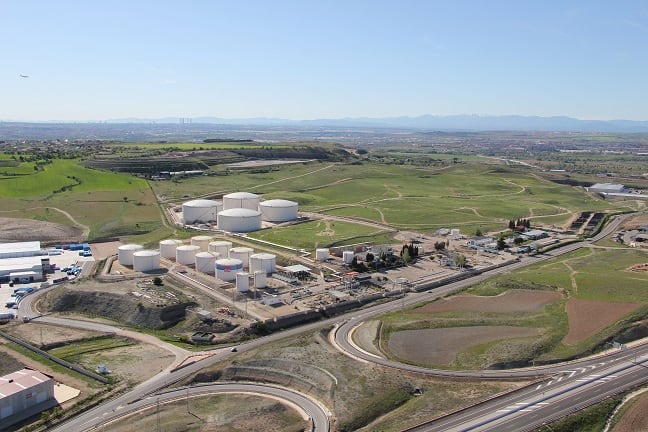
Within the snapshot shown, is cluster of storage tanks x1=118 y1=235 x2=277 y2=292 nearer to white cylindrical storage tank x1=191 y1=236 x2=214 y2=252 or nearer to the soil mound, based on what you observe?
white cylindrical storage tank x1=191 y1=236 x2=214 y2=252

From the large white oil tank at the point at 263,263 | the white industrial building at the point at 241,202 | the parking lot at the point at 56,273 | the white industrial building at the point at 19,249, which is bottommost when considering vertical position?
the parking lot at the point at 56,273

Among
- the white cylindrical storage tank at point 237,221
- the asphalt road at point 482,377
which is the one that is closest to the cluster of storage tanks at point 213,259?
the white cylindrical storage tank at point 237,221

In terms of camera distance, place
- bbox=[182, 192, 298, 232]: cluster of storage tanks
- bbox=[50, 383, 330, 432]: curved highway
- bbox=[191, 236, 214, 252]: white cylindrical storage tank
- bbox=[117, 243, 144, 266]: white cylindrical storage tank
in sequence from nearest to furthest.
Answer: bbox=[50, 383, 330, 432]: curved highway, bbox=[117, 243, 144, 266]: white cylindrical storage tank, bbox=[191, 236, 214, 252]: white cylindrical storage tank, bbox=[182, 192, 298, 232]: cluster of storage tanks

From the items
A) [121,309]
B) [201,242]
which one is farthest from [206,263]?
[121,309]

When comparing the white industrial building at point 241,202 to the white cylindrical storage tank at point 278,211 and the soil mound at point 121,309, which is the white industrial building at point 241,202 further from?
the soil mound at point 121,309

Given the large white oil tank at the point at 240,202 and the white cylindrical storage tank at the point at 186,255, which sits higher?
the large white oil tank at the point at 240,202

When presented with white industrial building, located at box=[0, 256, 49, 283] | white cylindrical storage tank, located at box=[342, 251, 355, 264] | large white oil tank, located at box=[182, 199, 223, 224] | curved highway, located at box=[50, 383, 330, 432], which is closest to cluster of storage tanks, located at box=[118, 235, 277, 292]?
white cylindrical storage tank, located at box=[342, 251, 355, 264]
